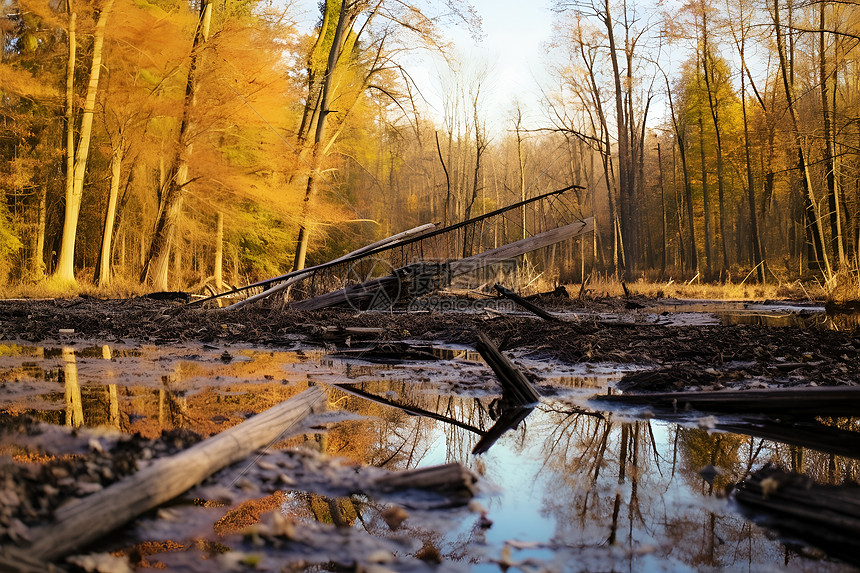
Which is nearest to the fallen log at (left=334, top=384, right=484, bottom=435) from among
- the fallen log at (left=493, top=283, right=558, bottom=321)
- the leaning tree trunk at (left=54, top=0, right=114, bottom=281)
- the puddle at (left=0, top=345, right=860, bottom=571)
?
the puddle at (left=0, top=345, right=860, bottom=571)

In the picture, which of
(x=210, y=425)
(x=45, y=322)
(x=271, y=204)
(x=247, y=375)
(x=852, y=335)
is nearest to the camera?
(x=210, y=425)

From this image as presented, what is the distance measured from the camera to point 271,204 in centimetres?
1930

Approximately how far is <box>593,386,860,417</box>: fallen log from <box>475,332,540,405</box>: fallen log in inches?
21.3

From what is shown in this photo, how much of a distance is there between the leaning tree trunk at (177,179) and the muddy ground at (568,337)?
30.8 ft

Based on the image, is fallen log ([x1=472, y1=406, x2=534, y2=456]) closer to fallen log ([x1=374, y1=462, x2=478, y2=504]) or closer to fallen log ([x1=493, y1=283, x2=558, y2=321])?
fallen log ([x1=374, y1=462, x2=478, y2=504])

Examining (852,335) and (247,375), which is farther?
(852,335)

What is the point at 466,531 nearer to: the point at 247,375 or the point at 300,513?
the point at 300,513

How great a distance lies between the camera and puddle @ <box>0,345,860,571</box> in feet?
5.47

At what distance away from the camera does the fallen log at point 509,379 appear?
3.72 meters

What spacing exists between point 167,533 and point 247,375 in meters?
3.03

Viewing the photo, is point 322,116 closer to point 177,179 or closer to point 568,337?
point 177,179

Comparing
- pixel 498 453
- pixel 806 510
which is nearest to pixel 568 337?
pixel 498 453

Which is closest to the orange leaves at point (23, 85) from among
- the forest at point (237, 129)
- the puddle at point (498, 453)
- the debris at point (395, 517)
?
the forest at point (237, 129)

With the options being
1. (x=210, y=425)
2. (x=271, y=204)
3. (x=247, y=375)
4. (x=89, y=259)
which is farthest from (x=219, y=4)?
(x=210, y=425)
